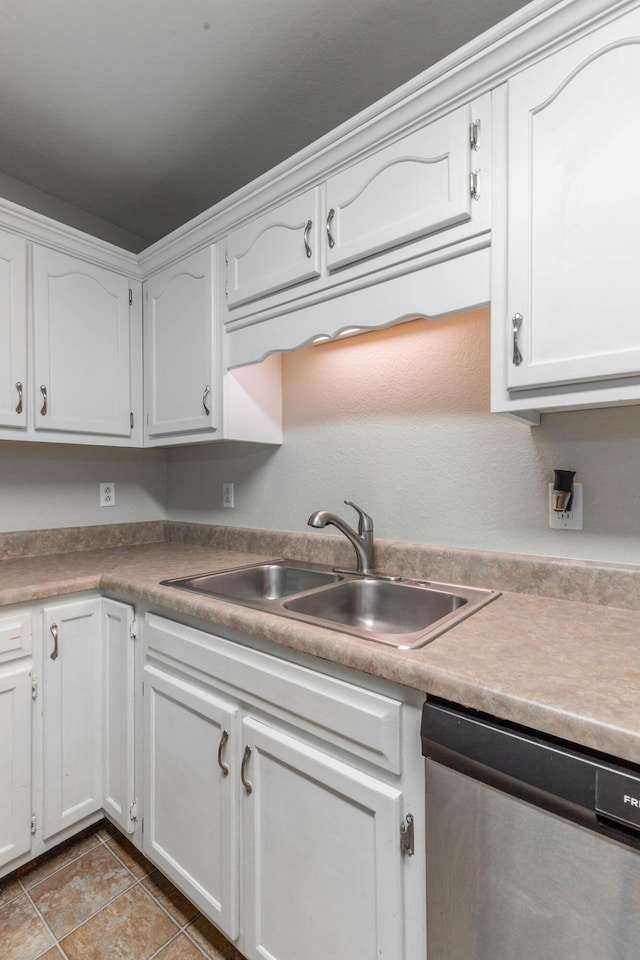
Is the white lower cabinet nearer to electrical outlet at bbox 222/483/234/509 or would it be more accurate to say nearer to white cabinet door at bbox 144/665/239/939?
white cabinet door at bbox 144/665/239/939

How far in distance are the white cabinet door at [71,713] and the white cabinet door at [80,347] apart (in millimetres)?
736

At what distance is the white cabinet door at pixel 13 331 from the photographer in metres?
1.67

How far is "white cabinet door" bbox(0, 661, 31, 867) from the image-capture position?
1423mm

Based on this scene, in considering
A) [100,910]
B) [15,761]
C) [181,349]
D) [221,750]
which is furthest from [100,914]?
[181,349]

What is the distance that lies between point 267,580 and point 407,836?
3.32 feet

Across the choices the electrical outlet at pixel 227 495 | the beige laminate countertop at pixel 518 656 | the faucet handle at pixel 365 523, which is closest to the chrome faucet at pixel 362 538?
the faucet handle at pixel 365 523

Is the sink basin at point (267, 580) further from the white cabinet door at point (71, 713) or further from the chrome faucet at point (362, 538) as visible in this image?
the white cabinet door at point (71, 713)

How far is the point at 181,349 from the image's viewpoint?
189 cm

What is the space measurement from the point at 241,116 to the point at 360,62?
44cm

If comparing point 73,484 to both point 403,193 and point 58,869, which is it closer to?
point 58,869

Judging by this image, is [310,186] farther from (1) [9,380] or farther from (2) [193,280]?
(1) [9,380]

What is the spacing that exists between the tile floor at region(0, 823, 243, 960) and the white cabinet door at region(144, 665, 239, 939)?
0.38 ft

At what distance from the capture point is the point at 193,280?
1.82 meters

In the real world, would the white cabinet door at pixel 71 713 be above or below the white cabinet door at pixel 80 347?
below
